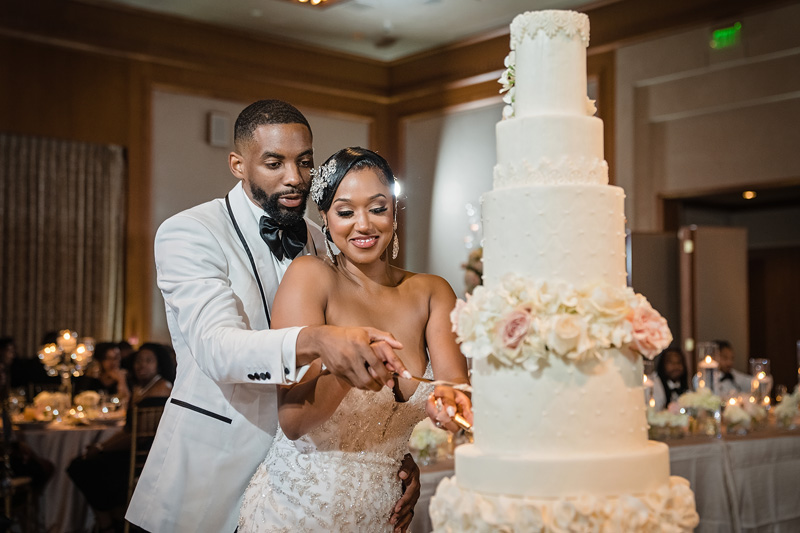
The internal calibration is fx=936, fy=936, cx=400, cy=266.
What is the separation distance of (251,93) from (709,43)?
564 cm

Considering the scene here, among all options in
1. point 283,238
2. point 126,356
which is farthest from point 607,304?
point 126,356

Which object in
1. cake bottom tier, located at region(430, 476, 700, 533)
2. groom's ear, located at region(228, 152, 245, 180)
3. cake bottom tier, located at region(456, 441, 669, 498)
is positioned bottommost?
cake bottom tier, located at region(430, 476, 700, 533)

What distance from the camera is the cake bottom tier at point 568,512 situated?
1.86 meters

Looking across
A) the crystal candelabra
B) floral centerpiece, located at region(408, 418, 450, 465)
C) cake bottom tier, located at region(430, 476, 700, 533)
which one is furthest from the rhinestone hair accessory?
the crystal candelabra

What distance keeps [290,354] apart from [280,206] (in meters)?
0.71

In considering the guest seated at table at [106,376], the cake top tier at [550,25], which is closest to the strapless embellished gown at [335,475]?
the cake top tier at [550,25]

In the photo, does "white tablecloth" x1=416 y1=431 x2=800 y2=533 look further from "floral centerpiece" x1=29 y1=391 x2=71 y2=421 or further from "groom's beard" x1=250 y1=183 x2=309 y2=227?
"floral centerpiece" x1=29 y1=391 x2=71 y2=421

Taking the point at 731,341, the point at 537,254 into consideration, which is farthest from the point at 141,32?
the point at 537,254

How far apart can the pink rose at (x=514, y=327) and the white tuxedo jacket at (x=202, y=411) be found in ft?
2.84

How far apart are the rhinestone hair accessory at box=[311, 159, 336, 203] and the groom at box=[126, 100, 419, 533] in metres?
0.22

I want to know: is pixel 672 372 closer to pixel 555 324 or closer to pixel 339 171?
pixel 339 171

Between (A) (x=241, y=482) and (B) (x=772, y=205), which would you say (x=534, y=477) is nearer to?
(A) (x=241, y=482)

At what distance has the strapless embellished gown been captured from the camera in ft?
8.35

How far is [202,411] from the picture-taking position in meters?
2.68
